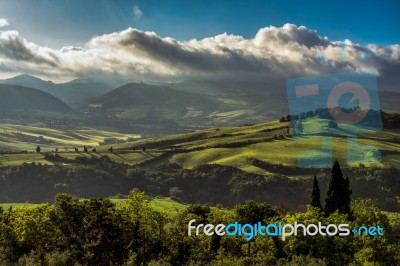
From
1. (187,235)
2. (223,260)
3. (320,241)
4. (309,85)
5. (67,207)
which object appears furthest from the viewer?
(309,85)

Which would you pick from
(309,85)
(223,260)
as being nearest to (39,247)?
(223,260)

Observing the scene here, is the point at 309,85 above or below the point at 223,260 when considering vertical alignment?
above

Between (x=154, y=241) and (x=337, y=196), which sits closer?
(x=154, y=241)

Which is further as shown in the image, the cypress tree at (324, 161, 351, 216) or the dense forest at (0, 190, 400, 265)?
the cypress tree at (324, 161, 351, 216)

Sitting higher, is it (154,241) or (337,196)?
(337,196)

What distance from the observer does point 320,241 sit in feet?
270

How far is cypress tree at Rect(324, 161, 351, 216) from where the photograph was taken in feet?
363

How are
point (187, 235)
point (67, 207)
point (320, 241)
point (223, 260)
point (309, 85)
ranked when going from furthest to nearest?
point (309, 85) → point (67, 207) → point (187, 235) → point (320, 241) → point (223, 260)

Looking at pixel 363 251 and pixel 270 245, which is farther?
pixel 270 245

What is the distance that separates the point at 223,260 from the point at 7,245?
4776cm

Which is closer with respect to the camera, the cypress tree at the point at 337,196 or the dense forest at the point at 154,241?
the dense forest at the point at 154,241

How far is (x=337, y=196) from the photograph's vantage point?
365 ft

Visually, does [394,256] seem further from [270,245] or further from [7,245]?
[7,245]

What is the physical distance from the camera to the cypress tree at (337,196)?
363 ft
